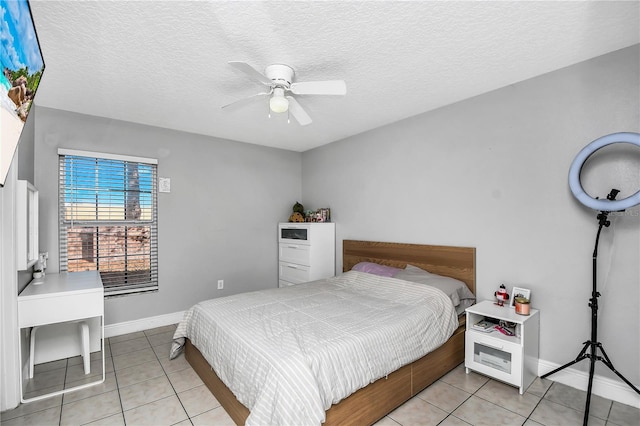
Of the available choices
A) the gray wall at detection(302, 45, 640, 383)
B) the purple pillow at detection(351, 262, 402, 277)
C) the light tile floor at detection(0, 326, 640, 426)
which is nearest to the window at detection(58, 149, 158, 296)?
the light tile floor at detection(0, 326, 640, 426)

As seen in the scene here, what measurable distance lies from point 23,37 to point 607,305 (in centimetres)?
362

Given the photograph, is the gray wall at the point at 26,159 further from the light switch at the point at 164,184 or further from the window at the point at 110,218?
the light switch at the point at 164,184

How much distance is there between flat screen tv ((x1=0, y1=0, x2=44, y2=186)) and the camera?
1.07 metres

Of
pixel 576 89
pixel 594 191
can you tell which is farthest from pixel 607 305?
pixel 576 89

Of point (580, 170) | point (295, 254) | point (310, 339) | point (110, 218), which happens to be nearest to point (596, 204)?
point (580, 170)

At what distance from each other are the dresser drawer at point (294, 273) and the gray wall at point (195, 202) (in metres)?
0.16

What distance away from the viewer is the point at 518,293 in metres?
2.53

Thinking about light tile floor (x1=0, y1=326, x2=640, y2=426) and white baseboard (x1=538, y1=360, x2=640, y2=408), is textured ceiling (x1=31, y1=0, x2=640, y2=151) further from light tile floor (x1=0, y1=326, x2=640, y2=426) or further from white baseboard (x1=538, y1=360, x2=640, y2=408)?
light tile floor (x1=0, y1=326, x2=640, y2=426)

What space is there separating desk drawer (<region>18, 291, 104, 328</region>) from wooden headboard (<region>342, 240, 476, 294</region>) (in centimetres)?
275

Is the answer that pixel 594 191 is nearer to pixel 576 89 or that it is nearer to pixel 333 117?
pixel 576 89

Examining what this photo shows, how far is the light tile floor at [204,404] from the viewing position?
1.97 meters

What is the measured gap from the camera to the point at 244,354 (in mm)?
1832

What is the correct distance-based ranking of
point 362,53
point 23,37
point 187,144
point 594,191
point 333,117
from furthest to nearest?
point 187,144 < point 333,117 < point 594,191 < point 362,53 < point 23,37

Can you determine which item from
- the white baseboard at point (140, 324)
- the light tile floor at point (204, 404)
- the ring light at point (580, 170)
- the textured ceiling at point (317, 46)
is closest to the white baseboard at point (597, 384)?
the light tile floor at point (204, 404)
